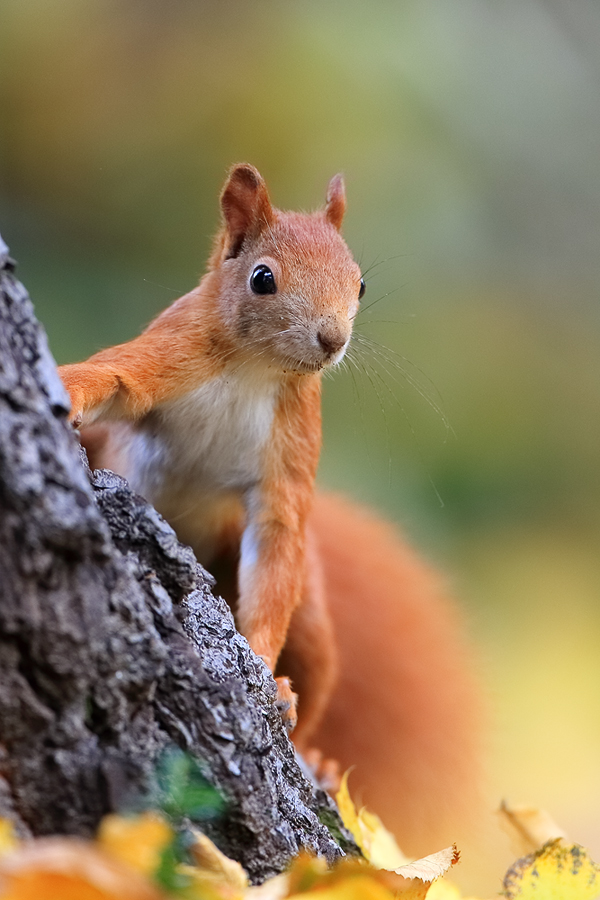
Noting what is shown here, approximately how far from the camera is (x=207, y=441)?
792mm

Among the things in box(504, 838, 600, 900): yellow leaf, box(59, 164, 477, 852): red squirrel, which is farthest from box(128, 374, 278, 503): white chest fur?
box(504, 838, 600, 900): yellow leaf

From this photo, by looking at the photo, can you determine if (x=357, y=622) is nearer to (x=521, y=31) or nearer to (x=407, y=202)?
(x=407, y=202)

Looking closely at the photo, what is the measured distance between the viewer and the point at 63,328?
5.26 ft

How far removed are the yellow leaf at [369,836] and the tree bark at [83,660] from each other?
0.64 ft

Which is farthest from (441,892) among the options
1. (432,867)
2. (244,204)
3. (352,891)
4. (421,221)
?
(421,221)

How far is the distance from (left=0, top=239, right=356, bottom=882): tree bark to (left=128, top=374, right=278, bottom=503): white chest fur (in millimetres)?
319

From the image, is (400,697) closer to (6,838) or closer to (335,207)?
(335,207)

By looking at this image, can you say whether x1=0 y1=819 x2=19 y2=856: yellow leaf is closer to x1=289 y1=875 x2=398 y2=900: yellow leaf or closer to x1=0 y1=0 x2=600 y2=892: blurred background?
x1=289 y1=875 x2=398 y2=900: yellow leaf

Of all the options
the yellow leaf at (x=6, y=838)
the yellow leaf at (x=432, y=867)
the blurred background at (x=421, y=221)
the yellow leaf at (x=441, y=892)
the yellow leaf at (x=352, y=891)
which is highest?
the blurred background at (x=421, y=221)

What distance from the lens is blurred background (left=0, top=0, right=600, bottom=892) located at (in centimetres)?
162

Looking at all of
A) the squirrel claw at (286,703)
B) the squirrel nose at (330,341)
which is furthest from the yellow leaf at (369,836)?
the squirrel nose at (330,341)

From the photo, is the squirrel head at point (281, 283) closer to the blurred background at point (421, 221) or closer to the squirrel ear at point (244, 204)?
the squirrel ear at point (244, 204)

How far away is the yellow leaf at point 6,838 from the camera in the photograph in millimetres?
297

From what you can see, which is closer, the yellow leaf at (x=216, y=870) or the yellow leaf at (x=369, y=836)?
the yellow leaf at (x=216, y=870)
